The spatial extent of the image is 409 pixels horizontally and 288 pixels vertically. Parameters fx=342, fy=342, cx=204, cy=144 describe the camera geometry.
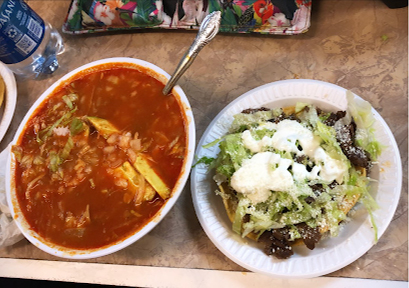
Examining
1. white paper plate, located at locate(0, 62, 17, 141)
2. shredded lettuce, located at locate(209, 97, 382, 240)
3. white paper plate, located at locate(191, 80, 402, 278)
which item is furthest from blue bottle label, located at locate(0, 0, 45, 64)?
shredded lettuce, located at locate(209, 97, 382, 240)

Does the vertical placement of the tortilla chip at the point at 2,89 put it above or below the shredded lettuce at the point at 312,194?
above

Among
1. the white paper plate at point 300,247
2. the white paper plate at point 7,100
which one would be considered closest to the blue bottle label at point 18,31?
the white paper plate at point 7,100

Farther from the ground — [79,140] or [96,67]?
[96,67]

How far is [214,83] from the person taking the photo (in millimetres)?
2068

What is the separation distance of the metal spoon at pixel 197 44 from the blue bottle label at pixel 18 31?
3.40ft

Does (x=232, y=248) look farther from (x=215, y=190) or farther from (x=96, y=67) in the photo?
(x=96, y=67)

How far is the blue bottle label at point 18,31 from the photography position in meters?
1.90

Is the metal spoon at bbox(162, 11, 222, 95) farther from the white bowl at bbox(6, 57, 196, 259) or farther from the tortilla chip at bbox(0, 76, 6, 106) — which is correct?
the tortilla chip at bbox(0, 76, 6, 106)

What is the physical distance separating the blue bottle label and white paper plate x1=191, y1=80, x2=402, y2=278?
1240mm

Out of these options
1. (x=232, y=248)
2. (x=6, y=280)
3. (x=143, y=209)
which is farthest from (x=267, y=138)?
(x=6, y=280)

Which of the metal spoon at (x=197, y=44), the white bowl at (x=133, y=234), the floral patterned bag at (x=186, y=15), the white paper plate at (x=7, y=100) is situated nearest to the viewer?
the white bowl at (x=133, y=234)

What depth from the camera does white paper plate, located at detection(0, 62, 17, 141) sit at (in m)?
2.15

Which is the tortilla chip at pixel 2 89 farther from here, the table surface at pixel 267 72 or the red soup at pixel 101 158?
the red soup at pixel 101 158

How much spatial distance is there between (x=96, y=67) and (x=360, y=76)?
4.71ft
